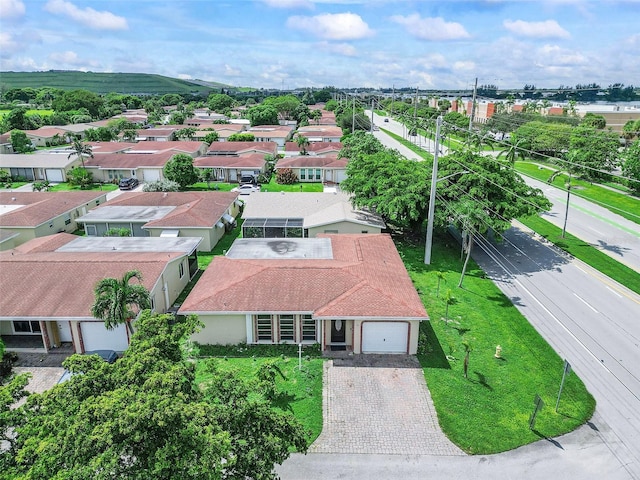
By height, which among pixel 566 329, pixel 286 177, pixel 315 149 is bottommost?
pixel 566 329

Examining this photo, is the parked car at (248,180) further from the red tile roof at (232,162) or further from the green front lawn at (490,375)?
the green front lawn at (490,375)

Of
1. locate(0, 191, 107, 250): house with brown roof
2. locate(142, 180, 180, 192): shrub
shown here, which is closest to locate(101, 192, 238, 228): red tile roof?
locate(0, 191, 107, 250): house with brown roof

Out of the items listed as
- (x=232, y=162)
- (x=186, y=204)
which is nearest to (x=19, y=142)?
(x=232, y=162)

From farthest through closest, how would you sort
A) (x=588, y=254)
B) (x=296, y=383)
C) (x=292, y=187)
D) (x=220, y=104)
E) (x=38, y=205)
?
(x=220, y=104) < (x=292, y=187) < (x=38, y=205) < (x=588, y=254) < (x=296, y=383)

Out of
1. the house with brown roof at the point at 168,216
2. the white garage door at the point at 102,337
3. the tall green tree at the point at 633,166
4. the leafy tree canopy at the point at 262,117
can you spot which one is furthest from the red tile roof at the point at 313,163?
the leafy tree canopy at the point at 262,117

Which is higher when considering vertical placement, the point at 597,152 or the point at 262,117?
the point at 262,117

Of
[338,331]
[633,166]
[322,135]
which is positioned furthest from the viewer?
[322,135]

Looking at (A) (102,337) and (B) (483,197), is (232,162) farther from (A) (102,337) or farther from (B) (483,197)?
(A) (102,337)
